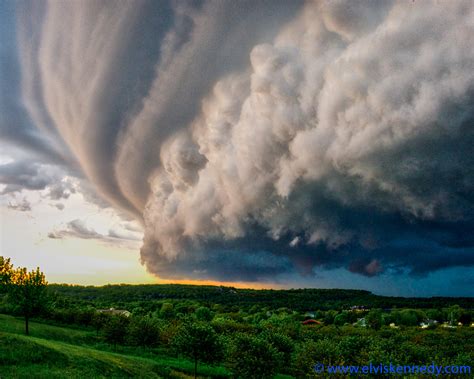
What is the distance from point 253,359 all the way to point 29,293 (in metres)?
57.8

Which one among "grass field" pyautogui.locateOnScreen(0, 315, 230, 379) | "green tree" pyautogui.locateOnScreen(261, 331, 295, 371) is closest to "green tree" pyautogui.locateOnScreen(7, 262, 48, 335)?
"grass field" pyautogui.locateOnScreen(0, 315, 230, 379)

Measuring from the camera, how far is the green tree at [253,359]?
5241 cm

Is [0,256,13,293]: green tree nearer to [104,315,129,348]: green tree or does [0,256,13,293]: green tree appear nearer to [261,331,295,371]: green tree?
[104,315,129,348]: green tree

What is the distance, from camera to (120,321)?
3585 inches

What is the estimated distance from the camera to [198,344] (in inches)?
2479

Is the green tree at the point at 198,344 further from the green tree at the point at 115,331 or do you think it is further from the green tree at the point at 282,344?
the green tree at the point at 115,331

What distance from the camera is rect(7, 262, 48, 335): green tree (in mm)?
83812

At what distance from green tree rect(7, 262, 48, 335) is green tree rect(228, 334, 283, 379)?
5182 cm

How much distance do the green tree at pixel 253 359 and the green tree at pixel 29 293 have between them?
51.8 metres

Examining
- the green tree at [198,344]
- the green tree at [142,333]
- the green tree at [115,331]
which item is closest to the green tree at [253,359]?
the green tree at [198,344]

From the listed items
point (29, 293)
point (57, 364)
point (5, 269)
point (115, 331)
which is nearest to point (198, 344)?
point (57, 364)

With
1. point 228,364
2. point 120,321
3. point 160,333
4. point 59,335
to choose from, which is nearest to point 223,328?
point 160,333

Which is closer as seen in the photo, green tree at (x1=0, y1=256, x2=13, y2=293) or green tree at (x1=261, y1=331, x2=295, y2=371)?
green tree at (x1=261, y1=331, x2=295, y2=371)

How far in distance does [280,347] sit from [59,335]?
5389 cm
